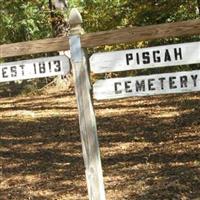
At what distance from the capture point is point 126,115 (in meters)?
13.3

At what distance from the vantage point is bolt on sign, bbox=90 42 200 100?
5398mm

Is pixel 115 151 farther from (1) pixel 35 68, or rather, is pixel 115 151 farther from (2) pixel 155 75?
(2) pixel 155 75

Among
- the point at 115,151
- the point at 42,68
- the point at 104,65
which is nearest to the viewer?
the point at 104,65

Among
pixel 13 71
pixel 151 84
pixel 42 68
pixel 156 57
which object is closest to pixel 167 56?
pixel 156 57

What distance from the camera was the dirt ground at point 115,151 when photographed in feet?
23.5

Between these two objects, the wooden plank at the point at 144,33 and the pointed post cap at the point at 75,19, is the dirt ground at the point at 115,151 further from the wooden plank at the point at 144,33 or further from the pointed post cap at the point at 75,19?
the pointed post cap at the point at 75,19

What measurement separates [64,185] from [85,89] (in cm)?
232

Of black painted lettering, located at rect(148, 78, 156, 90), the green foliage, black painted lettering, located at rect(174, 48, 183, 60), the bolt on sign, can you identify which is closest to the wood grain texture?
the bolt on sign

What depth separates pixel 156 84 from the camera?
5.43 meters

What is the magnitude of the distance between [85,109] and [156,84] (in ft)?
2.71

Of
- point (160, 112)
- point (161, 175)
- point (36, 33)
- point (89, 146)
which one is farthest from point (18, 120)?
point (36, 33)

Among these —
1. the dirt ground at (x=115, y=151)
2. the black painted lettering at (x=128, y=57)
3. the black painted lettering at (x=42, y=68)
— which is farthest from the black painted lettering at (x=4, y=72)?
the dirt ground at (x=115, y=151)

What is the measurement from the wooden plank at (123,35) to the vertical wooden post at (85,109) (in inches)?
4.3

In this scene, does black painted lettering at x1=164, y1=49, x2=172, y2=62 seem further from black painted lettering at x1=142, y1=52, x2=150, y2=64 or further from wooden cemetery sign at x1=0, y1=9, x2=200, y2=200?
black painted lettering at x1=142, y1=52, x2=150, y2=64
